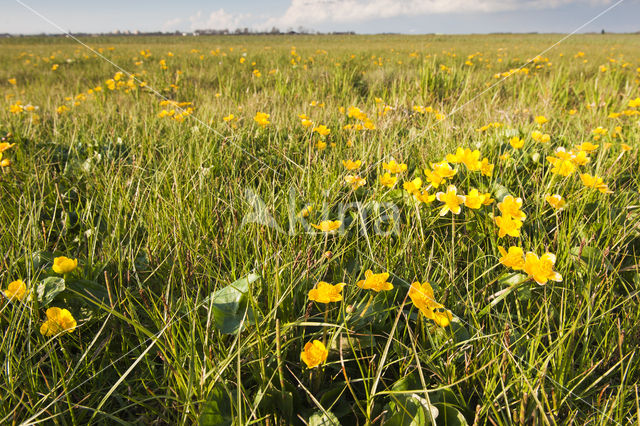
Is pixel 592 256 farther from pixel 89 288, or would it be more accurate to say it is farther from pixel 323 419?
pixel 89 288

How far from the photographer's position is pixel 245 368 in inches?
40.3

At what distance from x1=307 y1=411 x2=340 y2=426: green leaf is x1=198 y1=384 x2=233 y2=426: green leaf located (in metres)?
0.20

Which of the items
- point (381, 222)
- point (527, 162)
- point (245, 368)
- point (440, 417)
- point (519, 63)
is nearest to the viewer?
point (440, 417)

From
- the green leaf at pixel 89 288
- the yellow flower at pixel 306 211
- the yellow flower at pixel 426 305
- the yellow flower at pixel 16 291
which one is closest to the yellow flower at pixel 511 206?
the yellow flower at pixel 426 305

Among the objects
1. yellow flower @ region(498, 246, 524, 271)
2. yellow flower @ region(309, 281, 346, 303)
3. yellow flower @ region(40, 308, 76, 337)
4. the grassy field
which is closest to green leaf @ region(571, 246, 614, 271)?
the grassy field

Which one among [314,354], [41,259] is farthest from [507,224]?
[41,259]

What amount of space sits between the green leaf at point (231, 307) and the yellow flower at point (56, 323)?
1.19 ft

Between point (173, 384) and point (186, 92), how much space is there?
4693 millimetres

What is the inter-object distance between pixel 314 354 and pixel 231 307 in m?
0.32

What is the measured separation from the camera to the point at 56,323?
999mm

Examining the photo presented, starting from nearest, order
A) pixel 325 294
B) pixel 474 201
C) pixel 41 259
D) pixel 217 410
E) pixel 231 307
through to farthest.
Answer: pixel 217 410, pixel 325 294, pixel 231 307, pixel 41 259, pixel 474 201

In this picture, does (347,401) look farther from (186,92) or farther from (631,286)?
(186,92)

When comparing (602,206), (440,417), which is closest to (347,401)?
(440,417)

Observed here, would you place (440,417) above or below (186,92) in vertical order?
below
